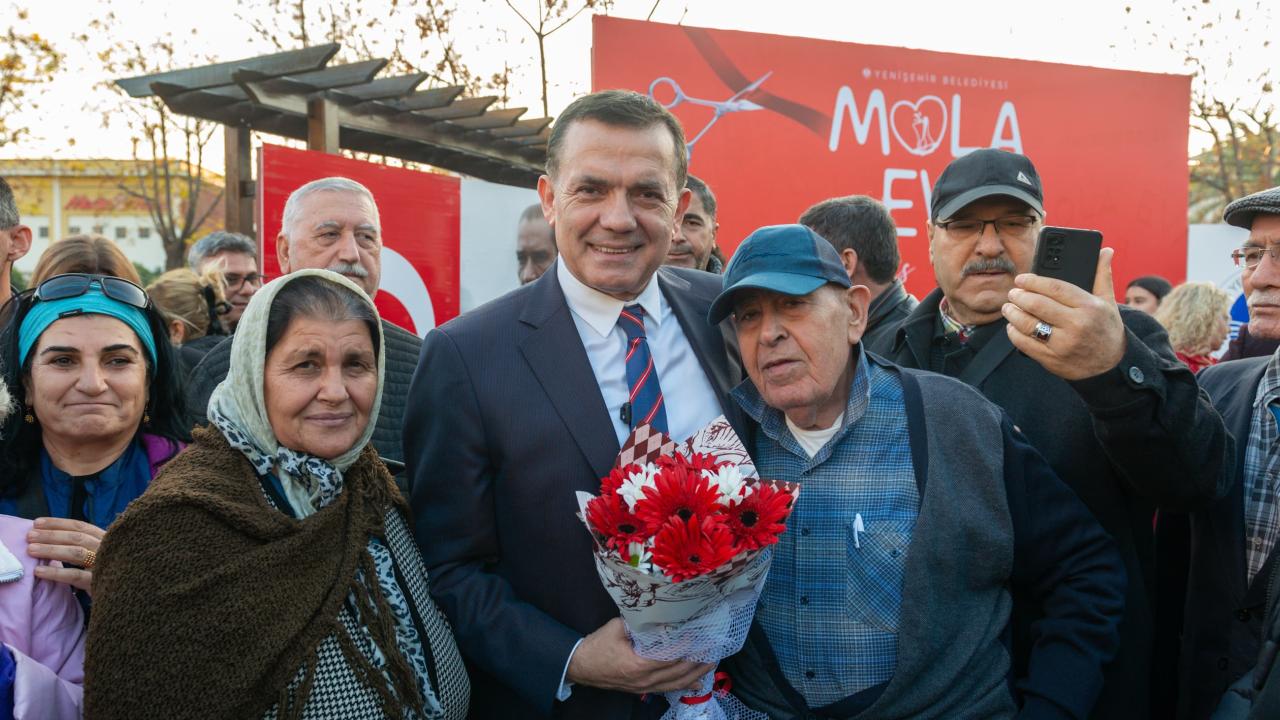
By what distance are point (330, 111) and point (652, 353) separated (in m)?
5.74

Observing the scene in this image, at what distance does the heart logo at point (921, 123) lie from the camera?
9.05 metres

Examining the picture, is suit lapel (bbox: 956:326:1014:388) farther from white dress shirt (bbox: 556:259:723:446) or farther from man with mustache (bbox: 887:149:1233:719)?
white dress shirt (bbox: 556:259:723:446)

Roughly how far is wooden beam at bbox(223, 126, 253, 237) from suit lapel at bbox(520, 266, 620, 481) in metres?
5.88

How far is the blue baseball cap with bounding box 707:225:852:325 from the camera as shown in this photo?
239cm

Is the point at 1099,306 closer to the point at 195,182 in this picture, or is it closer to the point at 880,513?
the point at 880,513

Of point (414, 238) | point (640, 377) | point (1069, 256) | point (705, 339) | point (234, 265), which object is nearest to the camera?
point (1069, 256)

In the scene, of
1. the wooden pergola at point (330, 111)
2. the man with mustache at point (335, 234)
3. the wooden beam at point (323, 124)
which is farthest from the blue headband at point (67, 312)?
the wooden beam at point (323, 124)

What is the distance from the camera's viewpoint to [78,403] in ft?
8.91

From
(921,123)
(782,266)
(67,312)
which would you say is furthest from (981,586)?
(921,123)

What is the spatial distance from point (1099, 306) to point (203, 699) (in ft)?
7.23

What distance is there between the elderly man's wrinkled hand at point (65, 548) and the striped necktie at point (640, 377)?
1401 mm

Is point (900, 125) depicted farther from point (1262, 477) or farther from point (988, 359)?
point (1262, 477)

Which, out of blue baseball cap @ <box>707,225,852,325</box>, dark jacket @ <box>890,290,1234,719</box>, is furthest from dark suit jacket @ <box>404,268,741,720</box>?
dark jacket @ <box>890,290,1234,719</box>

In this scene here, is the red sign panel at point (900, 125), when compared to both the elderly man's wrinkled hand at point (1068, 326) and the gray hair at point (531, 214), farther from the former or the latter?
the elderly man's wrinkled hand at point (1068, 326)
